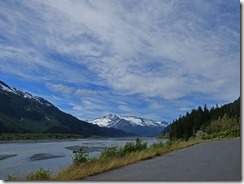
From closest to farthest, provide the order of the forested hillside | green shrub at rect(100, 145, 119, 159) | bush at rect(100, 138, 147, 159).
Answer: green shrub at rect(100, 145, 119, 159) < bush at rect(100, 138, 147, 159) < the forested hillside

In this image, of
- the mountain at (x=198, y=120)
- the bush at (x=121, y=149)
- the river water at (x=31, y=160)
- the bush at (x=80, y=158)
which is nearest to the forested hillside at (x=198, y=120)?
the mountain at (x=198, y=120)

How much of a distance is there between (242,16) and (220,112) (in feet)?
284

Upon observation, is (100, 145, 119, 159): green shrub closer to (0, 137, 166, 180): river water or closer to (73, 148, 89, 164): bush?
(0, 137, 166, 180): river water

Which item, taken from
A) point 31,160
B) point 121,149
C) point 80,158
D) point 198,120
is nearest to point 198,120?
point 198,120

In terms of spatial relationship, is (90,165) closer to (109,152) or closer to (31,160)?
(109,152)

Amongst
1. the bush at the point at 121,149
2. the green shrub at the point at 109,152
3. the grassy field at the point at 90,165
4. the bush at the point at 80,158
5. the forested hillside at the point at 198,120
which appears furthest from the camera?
the forested hillside at the point at 198,120

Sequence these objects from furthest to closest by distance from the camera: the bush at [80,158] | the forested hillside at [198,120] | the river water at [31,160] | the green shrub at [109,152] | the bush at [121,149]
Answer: the forested hillside at [198,120] < the river water at [31,160] < the bush at [121,149] < the green shrub at [109,152] < the bush at [80,158]

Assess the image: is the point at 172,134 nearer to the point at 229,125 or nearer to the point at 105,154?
the point at 229,125

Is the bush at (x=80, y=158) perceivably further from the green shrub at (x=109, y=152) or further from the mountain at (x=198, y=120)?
the mountain at (x=198, y=120)

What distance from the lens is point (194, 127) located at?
320 feet

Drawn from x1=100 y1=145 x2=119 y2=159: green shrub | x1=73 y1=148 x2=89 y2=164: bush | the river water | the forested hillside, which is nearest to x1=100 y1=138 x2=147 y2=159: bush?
x1=100 y1=145 x2=119 y2=159: green shrub

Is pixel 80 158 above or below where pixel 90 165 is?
above

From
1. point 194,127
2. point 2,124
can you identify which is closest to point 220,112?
point 194,127

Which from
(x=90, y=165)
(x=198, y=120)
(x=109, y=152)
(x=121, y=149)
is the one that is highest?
(x=198, y=120)
